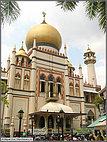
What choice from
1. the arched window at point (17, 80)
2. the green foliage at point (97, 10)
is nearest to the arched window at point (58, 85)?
the arched window at point (17, 80)

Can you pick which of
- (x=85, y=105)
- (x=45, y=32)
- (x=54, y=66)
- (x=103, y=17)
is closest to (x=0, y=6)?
(x=103, y=17)

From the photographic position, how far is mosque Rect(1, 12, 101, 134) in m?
20.6

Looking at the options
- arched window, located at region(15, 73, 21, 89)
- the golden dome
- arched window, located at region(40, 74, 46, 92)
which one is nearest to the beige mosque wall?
arched window, located at region(15, 73, 21, 89)

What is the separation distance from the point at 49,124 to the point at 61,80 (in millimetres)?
7870

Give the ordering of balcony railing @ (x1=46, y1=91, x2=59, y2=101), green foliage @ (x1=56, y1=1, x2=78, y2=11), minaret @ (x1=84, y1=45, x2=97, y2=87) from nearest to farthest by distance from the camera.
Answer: green foliage @ (x1=56, y1=1, x2=78, y2=11) < balcony railing @ (x1=46, y1=91, x2=59, y2=101) < minaret @ (x1=84, y1=45, x2=97, y2=87)

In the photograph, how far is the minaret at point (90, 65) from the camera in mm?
33866

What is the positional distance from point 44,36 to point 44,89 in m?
10.7

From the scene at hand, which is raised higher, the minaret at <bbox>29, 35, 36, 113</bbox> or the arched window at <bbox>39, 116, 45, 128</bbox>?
the minaret at <bbox>29, 35, 36, 113</bbox>

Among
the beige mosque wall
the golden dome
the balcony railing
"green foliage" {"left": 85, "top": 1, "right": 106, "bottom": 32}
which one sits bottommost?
the beige mosque wall

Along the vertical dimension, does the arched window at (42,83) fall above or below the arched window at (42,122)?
above

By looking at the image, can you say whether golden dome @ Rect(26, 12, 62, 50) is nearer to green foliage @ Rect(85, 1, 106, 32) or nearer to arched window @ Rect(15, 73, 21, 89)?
arched window @ Rect(15, 73, 21, 89)

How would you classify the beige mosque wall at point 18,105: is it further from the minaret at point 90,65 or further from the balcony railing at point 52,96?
the minaret at point 90,65

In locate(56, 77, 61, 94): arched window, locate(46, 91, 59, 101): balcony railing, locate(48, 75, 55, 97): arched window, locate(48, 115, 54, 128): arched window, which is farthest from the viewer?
locate(56, 77, 61, 94): arched window

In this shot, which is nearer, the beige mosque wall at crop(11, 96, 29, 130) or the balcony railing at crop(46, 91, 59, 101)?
the beige mosque wall at crop(11, 96, 29, 130)
